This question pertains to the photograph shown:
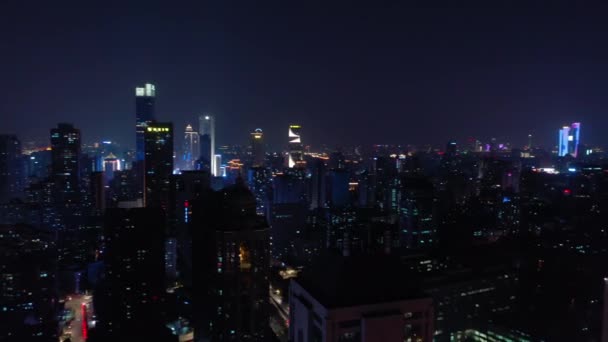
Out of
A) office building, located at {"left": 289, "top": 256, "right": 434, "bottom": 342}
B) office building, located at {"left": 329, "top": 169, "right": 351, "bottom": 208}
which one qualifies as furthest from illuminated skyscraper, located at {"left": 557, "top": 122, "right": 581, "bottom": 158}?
office building, located at {"left": 289, "top": 256, "right": 434, "bottom": 342}

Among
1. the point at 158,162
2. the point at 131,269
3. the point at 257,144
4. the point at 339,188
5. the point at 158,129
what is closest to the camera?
the point at 131,269

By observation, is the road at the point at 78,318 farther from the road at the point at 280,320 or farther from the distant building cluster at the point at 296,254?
the road at the point at 280,320

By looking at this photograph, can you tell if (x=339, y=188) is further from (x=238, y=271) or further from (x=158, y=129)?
(x=238, y=271)

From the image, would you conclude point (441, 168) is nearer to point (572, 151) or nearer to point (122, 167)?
point (572, 151)

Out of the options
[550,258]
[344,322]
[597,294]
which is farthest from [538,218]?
[344,322]

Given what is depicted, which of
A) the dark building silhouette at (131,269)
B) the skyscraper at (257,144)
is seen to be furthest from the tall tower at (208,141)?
the dark building silhouette at (131,269)

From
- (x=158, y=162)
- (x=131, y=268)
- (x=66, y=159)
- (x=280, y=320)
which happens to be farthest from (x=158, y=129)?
(x=280, y=320)

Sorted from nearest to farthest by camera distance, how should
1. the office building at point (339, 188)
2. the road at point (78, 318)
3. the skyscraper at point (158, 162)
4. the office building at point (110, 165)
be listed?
the road at point (78, 318) < the skyscraper at point (158, 162) < the office building at point (339, 188) < the office building at point (110, 165)
